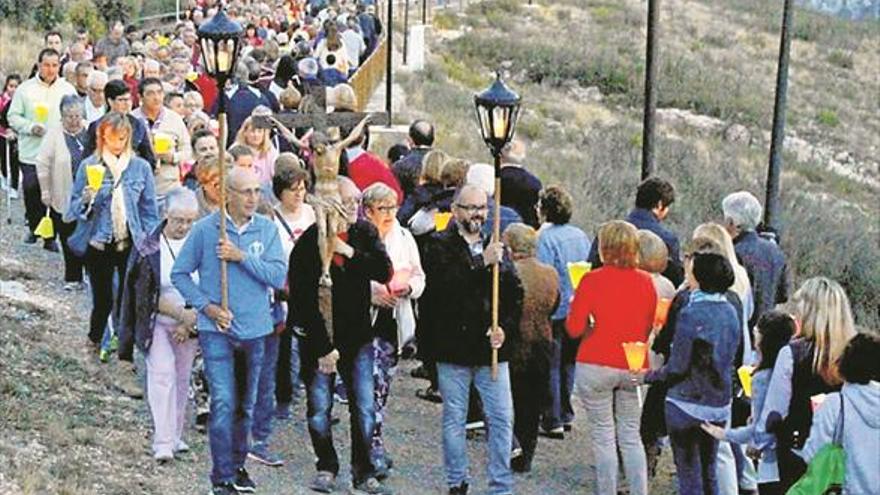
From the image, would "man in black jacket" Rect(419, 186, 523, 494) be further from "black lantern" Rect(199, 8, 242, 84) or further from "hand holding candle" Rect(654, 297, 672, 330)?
"black lantern" Rect(199, 8, 242, 84)

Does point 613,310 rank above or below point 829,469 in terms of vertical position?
above

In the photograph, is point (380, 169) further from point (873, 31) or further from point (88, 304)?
point (873, 31)

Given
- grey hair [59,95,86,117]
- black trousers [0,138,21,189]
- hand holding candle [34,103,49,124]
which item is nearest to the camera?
grey hair [59,95,86,117]

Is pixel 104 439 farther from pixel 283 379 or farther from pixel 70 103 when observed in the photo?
pixel 70 103

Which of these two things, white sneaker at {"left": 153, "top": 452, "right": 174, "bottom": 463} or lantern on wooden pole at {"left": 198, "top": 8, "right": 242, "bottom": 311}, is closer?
lantern on wooden pole at {"left": 198, "top": 8, "right": 242, "bottom": 311}

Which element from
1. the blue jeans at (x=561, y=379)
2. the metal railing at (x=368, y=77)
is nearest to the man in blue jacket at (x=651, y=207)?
the blue jeans at (x=561, y=379)

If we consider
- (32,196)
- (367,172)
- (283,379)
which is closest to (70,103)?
(32,196)

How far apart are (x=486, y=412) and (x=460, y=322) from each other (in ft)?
2.10

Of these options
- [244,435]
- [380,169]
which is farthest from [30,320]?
[244,435]

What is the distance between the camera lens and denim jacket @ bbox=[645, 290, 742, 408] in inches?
323

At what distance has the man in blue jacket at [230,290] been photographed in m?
8.42

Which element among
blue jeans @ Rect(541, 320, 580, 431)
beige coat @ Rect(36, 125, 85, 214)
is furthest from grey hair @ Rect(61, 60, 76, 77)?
blue jeans @ Rect(541, 320, 580, 431)

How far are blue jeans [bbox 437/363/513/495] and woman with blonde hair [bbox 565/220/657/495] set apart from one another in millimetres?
478

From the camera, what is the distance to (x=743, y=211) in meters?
9.59
